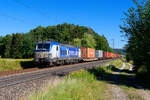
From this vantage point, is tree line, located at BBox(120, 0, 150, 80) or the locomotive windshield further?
the locomotive windshield

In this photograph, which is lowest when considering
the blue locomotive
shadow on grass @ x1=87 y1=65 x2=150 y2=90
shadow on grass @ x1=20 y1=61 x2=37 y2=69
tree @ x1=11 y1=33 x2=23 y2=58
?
shadow on grass @ x1=87 y1=65 x2=150 y2=90

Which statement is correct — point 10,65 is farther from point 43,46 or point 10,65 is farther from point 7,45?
point 7,45

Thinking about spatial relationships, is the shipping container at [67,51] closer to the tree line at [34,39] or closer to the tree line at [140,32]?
the tree line at [140,32]

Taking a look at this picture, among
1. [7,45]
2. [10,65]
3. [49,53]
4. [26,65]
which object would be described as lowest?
[26,65]

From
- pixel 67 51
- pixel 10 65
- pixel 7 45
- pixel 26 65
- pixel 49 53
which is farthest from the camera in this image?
pixel 7 45

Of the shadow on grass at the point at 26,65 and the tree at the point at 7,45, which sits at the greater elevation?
the tree at the point at 7,45

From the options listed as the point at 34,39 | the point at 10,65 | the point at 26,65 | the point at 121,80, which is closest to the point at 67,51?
the point at 26,65

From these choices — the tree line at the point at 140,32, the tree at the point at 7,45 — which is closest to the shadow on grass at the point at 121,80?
the tree line at the point at 140,32

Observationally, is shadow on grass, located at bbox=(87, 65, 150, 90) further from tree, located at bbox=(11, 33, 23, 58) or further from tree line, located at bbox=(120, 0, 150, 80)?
tree, located at bbox=(11, 33, 23, 58)

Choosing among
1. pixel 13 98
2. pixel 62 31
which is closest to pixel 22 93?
pixel 13 98

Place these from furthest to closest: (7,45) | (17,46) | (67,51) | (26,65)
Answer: (7,45), (17,46), (67,51), (26,65)

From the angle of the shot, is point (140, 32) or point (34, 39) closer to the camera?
point (140, 32)

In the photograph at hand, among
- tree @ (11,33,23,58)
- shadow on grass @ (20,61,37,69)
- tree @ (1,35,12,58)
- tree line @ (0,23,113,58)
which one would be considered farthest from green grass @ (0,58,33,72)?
tree @ (1,35,12,58)

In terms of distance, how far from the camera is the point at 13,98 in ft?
24.6
